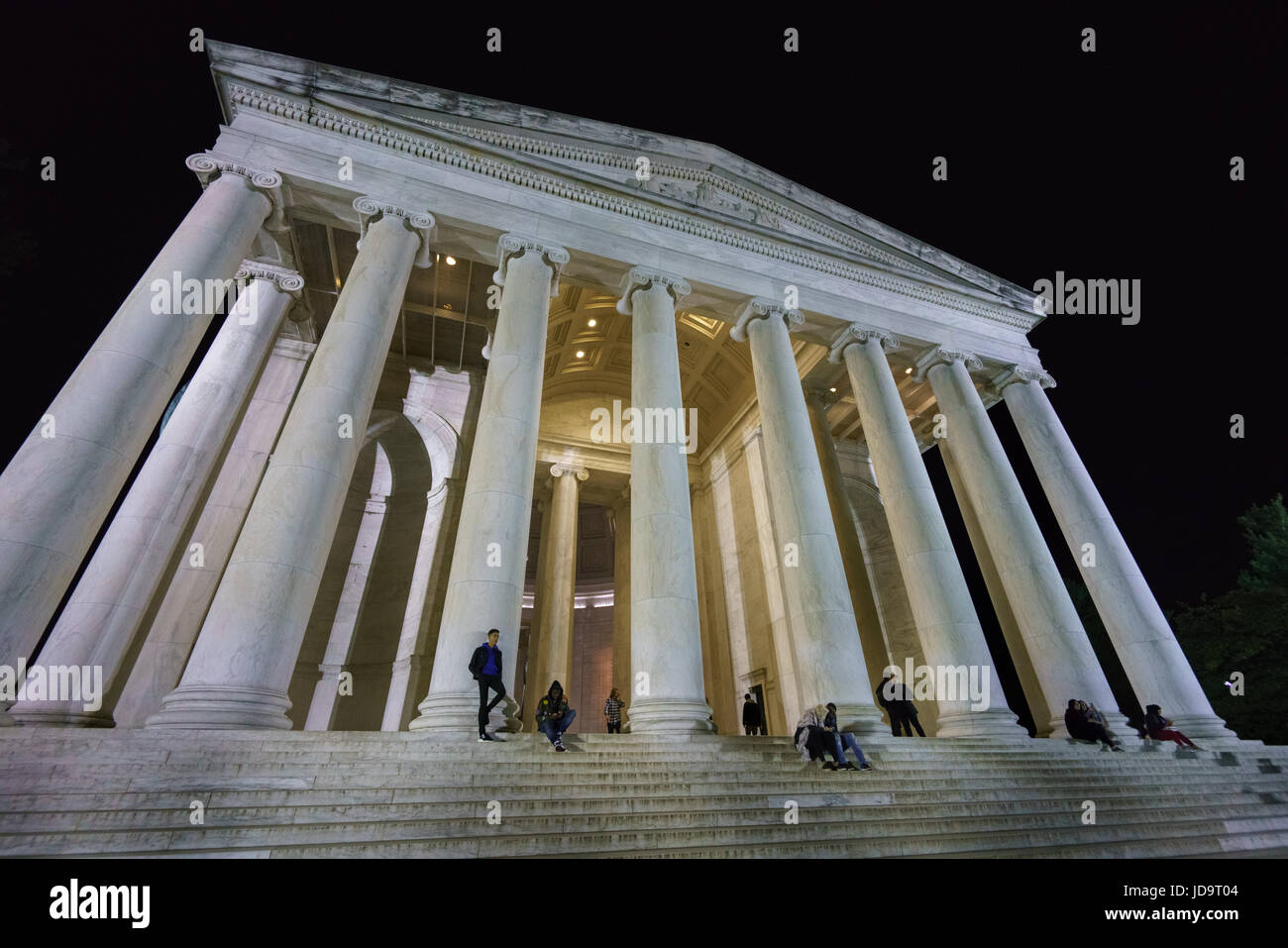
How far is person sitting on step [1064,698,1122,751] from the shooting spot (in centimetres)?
1532

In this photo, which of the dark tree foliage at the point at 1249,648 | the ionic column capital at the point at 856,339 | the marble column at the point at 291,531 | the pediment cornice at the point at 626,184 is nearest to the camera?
the marble column at the point at 291,531

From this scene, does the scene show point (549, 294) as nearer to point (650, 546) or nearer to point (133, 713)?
point (650, 546)

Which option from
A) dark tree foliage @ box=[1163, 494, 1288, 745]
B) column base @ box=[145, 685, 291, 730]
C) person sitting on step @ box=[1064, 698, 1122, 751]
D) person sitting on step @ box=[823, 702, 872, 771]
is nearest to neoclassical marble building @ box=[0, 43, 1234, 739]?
column base @ box=[145, 685, 291, 730]

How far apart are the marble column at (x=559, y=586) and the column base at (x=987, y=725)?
1562 centimetres

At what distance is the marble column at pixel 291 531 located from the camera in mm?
10531

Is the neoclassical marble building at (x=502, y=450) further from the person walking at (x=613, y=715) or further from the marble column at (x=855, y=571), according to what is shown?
the person walking at (x=613, y=715)

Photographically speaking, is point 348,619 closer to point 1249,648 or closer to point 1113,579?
point 1113,579

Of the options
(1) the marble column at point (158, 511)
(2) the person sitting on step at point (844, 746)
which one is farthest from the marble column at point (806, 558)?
(1) the marble column at point (158, 511)

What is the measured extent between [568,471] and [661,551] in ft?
56.1

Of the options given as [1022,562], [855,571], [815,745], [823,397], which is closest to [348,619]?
[815,745]

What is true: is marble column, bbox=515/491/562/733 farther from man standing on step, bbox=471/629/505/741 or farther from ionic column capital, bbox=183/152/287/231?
ionic column capital, bbox=183/152/287/231
